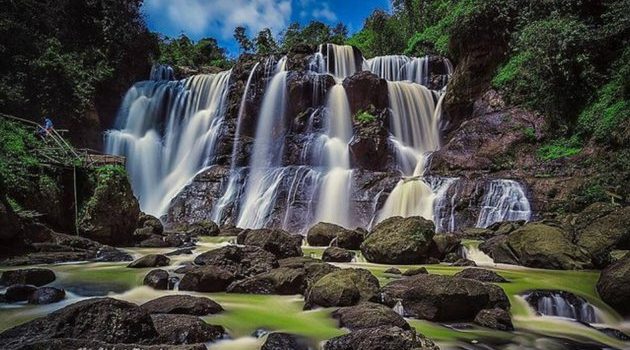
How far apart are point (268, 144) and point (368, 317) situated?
23.5 meters

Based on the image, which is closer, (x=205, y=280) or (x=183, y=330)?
(x=183, y=330)

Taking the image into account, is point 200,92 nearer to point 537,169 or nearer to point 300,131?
point 300,131

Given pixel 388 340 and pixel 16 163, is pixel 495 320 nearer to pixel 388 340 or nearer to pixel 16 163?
pixel 388 340

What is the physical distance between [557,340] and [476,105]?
22.0 metres

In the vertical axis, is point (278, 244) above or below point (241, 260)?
above

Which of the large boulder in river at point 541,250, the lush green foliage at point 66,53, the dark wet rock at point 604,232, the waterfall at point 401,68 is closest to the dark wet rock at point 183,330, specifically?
the large boulder in river at point 541,250

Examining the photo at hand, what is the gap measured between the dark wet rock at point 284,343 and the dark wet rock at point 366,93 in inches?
909

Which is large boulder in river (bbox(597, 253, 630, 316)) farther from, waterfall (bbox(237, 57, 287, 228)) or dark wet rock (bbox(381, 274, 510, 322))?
waterfall (bbox(237, 57, 287, 228))

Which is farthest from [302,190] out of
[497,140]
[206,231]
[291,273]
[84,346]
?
[84,346]

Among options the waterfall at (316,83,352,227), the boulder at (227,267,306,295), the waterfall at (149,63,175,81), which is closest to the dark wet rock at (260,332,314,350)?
the boulder at (227,267,306,295)

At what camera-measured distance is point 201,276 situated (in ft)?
29.2

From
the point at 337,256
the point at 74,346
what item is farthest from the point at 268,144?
the point at 74,346

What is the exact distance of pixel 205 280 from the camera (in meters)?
8.91

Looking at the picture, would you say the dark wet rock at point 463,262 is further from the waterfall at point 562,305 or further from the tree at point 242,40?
the tree at point 242,40
